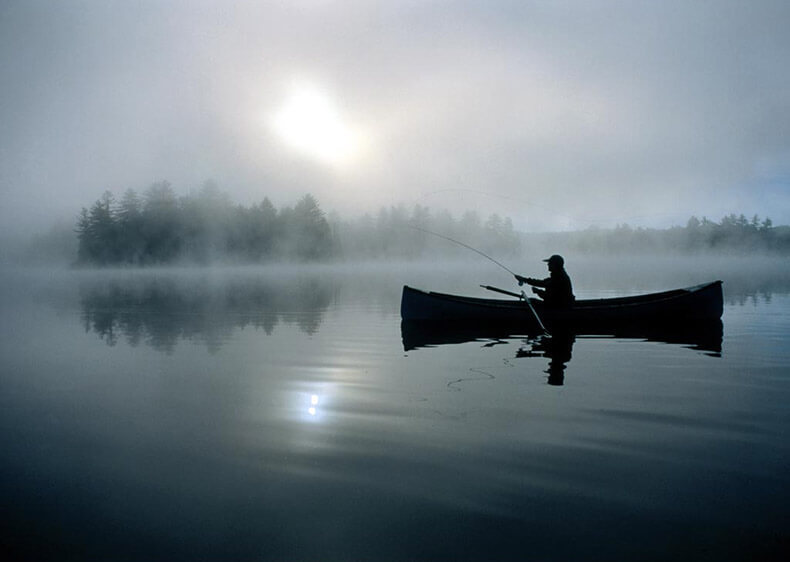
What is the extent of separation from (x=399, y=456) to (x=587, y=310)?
12.3m

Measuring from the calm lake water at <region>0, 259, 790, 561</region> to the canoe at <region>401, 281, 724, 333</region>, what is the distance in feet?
12.0

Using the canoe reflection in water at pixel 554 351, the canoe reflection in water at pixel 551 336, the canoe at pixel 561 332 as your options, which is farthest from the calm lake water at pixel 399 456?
the canoe at pixel 561 332

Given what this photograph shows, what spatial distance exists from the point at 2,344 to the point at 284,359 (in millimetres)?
9164

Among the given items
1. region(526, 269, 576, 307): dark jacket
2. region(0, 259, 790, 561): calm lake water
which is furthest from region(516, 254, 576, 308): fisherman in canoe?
region(0, 259, 790, 561): calm lake water

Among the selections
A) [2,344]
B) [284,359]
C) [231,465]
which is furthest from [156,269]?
[231,465]

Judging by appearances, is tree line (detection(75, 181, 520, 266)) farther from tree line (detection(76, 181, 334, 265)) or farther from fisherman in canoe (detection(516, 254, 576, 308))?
fisherman in canoe (detection(516, 254, 576, 308))

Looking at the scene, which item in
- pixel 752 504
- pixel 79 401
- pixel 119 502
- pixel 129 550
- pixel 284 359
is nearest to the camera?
pixel 129 550

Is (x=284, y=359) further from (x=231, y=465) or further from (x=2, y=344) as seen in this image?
(x=2, y=344)

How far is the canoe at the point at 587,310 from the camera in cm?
1705

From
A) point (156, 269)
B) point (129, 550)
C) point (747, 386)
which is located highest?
point (156, 269)

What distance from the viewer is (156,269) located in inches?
3743

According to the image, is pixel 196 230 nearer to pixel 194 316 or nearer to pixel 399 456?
pixel 194 316

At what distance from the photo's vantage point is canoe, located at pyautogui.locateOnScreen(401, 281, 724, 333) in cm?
1705

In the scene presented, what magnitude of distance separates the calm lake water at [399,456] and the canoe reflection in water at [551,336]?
58 cm
